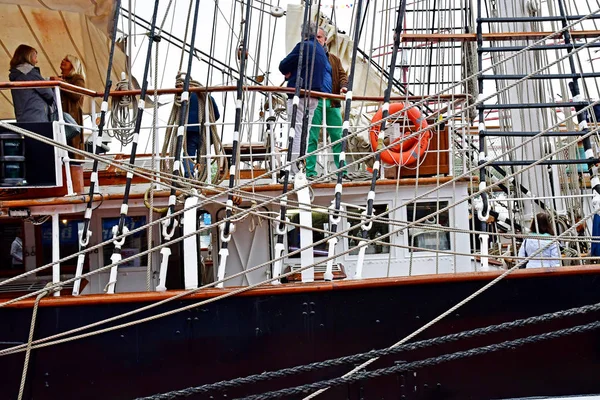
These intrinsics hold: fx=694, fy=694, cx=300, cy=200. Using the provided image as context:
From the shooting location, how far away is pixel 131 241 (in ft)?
19.0

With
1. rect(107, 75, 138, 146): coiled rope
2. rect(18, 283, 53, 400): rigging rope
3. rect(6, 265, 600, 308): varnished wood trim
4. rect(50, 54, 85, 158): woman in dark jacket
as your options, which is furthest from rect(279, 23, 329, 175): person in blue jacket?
rect(18, 283, 53, 400): rigging rope

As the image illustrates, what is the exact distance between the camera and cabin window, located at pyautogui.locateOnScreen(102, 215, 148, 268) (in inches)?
223

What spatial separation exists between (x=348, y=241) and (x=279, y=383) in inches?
62.3

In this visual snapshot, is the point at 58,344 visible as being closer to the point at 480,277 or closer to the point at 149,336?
the point at 149,336

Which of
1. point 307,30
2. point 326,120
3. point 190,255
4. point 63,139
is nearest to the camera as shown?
point 190,255

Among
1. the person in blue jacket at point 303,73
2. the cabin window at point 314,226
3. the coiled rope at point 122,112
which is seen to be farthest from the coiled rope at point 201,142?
the cabin window at point 314,226

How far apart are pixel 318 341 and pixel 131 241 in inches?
84.3

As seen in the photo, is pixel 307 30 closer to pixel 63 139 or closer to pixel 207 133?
pixel 207 133

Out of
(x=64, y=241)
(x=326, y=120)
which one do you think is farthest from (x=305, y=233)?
(x=64, y=241)

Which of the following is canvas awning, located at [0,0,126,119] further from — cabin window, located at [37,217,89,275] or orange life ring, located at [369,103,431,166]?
orange life ring, located at [369,103,431,166]

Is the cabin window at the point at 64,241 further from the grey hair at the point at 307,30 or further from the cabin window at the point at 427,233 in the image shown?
the cabin window at the point at 427,233

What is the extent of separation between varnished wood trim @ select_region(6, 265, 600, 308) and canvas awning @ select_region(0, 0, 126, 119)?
3892 mm

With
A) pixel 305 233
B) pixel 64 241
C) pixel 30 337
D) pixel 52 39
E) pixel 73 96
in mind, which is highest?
pixel 52 39

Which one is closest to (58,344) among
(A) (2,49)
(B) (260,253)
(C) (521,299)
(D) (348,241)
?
(B) (260,253)
